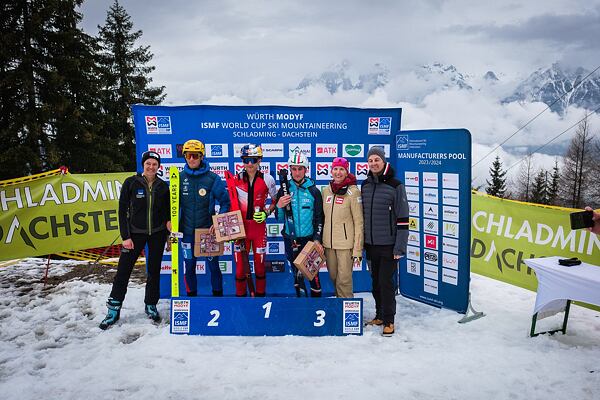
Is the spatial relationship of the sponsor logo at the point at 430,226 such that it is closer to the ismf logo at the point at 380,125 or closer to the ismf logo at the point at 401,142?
the ismf logo at the point at 401,142

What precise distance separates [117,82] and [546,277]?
28326 mm

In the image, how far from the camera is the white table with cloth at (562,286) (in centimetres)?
444

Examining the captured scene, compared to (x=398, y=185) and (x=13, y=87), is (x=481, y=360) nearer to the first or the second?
(x=398, y=185)

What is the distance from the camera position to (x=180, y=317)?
5062 mm

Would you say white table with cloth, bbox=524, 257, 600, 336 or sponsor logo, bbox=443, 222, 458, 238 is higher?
sponsor logo, bbox=443, 222, 458, 238

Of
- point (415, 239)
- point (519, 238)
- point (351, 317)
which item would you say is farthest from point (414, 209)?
point (351, 317)

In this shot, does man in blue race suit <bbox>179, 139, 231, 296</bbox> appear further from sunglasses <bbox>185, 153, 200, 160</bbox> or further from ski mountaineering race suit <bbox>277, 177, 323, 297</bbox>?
ski mountaineering race suit <bbox>277, 177, 323, 297</bbox>

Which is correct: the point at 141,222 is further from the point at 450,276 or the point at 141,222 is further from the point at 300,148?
the point at 450,276

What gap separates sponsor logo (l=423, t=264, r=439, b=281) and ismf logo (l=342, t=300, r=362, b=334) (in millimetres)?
1724

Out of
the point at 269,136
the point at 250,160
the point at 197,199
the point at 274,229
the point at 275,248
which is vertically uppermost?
the point at 269,136

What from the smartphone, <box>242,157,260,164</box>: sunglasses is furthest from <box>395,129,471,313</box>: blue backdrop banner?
<box>242,157,260,164</box>: sunglasses

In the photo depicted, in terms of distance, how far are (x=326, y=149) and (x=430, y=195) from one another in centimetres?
173

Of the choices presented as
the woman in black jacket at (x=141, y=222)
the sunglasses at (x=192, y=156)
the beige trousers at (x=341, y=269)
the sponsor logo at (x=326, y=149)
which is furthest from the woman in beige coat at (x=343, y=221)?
the woman in black jacket at (x=141, y=222)

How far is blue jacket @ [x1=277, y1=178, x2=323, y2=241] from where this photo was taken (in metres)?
5.42
